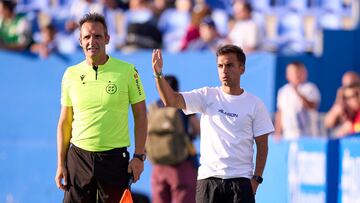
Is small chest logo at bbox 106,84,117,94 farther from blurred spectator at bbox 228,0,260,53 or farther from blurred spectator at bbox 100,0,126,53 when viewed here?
blurred spectator at bbox 100,0,126,53

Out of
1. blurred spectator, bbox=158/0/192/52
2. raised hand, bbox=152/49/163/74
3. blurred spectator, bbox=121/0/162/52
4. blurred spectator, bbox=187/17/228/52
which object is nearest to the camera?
raised hand, bbox=152/49/163/74

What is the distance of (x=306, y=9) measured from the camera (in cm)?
1645

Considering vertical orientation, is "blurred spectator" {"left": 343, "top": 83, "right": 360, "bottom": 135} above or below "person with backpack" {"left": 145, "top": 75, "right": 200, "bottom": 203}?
above

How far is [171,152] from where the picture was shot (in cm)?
1203

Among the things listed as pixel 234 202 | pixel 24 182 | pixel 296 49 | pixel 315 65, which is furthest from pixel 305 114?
pixel 234 202

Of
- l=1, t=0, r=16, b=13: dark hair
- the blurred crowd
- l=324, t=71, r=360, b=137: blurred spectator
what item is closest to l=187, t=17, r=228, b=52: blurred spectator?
the blurred crowd

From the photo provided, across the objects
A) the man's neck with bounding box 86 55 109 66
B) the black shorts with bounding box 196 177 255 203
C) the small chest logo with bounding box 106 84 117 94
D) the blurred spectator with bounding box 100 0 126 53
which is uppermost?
the blurred spectator with bounding box 100 0 126 53

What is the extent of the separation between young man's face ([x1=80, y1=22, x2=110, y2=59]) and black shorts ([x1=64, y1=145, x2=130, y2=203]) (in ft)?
2.50

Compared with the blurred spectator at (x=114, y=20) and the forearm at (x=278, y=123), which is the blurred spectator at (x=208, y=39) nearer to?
the blurred spectator at (x=114, y=20)

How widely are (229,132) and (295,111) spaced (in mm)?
5480

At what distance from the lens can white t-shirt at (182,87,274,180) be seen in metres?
8.23

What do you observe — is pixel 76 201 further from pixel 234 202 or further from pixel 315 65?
pixel 315 65

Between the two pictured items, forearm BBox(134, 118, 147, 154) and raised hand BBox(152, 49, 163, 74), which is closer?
raised hand BBox(152, 49, 163, 74)

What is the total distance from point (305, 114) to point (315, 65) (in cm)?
103
